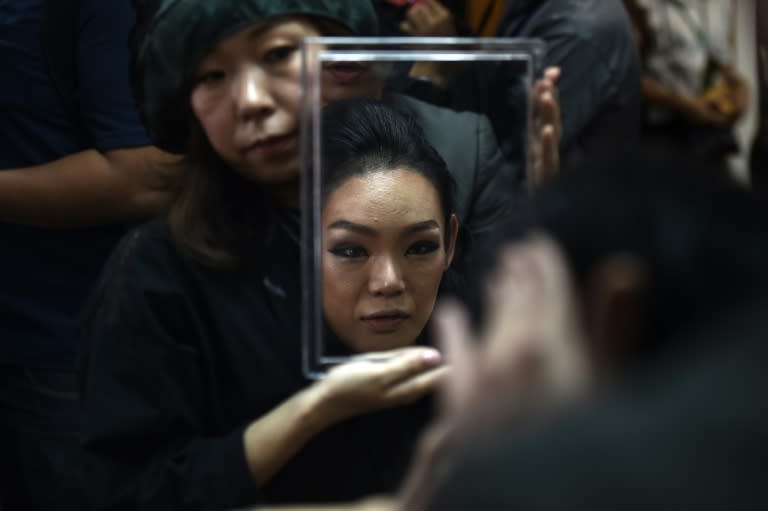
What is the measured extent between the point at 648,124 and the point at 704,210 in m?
1.09

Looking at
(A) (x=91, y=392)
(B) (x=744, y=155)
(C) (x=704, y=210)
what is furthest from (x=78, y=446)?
(B) (x=744, y=155)

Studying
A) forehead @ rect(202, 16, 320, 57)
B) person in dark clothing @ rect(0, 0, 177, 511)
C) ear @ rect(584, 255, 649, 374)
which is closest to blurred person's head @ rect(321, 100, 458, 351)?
forehead @ rect(202, 16, 320, 57)

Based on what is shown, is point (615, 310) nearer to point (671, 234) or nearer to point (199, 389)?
point (671, 234)

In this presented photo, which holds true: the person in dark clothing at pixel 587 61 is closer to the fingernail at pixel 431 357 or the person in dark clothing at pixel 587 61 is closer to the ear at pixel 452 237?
the ear at pixel 452 237

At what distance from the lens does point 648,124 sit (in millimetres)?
1843

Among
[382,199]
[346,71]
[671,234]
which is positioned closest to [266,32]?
[346,71]

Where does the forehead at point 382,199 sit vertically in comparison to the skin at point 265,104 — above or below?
below

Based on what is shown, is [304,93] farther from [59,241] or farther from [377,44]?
[59,241]

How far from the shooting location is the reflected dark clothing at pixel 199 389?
1.34 meters

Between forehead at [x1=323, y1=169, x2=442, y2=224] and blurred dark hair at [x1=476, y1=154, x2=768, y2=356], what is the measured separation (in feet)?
1.66

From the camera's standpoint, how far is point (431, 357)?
133 centimetres

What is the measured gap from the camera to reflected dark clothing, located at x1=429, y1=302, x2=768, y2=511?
637 millimetres

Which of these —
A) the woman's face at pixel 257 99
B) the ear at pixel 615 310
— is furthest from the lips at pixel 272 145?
the ear at pixel 615 310

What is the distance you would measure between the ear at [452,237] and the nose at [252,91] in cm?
25
